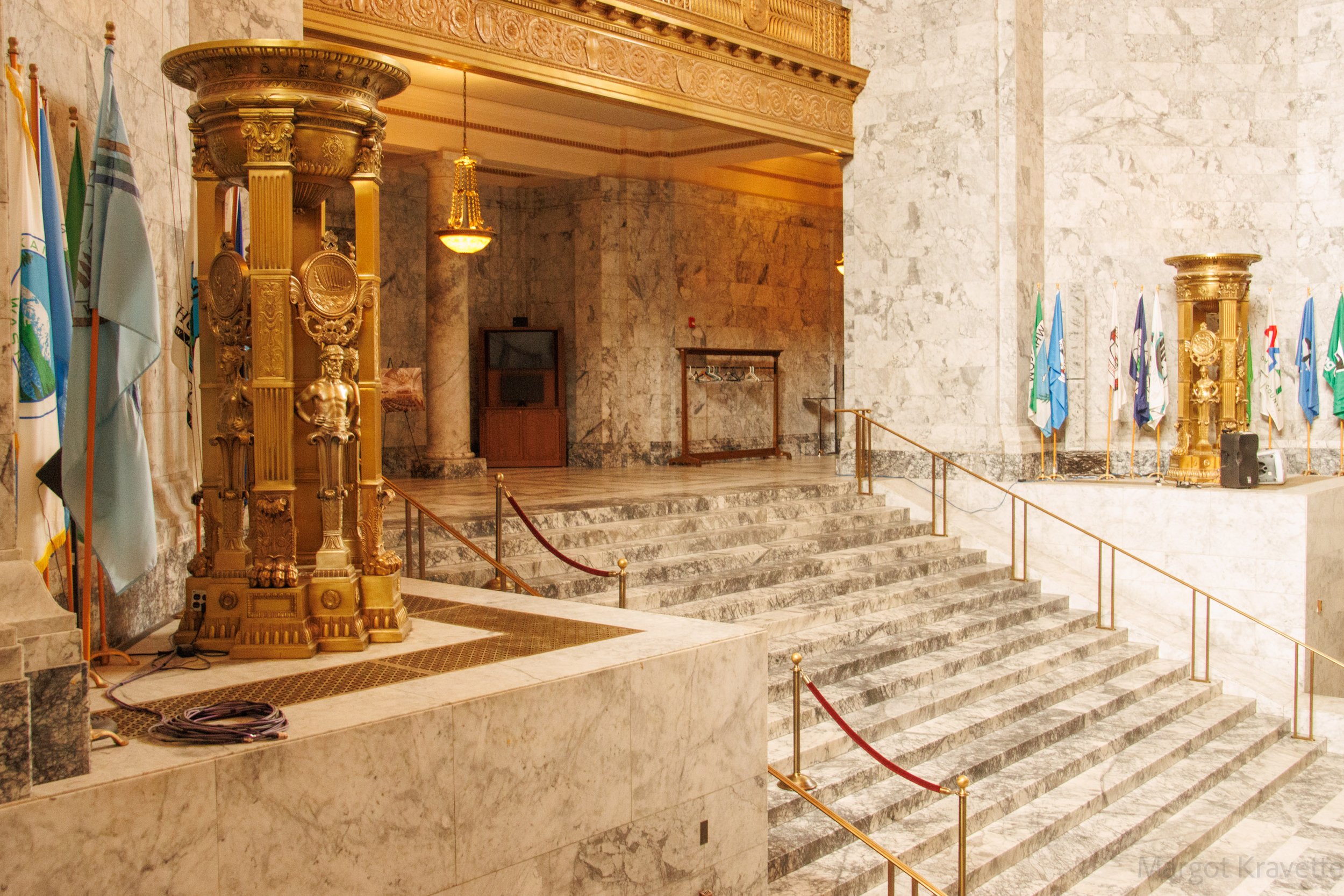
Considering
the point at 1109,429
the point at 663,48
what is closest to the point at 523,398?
the point at 663,48

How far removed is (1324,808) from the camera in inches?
330

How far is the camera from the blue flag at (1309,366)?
1346 centimetres

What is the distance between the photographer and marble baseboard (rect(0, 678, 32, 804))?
10.0 ft

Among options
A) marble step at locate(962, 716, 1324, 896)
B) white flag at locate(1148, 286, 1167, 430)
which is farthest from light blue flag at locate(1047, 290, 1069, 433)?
marble step at locate(962, 716, 1324, 896)

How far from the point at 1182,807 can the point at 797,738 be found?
340 cm

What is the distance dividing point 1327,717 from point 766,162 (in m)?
11.6

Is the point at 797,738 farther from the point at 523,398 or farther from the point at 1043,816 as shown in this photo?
the point at 523,398

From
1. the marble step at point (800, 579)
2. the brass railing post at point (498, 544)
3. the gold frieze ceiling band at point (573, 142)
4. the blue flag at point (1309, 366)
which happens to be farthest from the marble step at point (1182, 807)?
the gold frieze ceiling band at point (573, 142)

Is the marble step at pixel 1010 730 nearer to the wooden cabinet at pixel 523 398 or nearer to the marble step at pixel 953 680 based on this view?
the marble step at pixel 953 680

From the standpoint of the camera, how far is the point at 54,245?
4.44m

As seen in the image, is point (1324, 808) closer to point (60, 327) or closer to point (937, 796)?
point (937, 796)

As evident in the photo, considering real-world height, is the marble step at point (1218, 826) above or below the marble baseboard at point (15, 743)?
below

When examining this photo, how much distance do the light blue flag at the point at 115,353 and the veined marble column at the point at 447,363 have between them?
1022 cm

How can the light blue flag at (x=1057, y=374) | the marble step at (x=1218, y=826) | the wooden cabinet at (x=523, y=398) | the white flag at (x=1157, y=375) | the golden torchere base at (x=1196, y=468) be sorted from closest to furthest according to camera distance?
the marble step at (x=1218, y=826) → the golden torchere base at (x=1196, y=468) → the light blue flag at (x=1057, y=374) → the white flag at (x=1157, y=375) → the wooden cabinet at (x=523, y=398)
